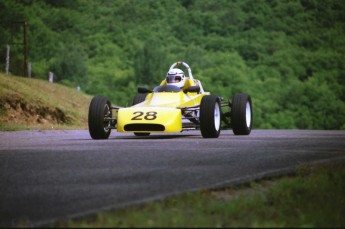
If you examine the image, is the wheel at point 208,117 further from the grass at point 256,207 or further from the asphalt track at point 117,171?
the grass at point 256,207

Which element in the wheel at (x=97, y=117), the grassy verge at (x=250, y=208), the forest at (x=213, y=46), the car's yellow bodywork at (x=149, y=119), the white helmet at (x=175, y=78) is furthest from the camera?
the forest at (x=213, y=46)

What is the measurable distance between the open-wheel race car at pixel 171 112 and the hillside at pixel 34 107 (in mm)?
12516

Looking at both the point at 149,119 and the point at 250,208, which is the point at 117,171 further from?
the point at 149,119

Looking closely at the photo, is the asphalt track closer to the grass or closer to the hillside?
the grass

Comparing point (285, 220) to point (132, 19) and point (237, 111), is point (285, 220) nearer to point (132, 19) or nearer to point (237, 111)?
point (237, 111)

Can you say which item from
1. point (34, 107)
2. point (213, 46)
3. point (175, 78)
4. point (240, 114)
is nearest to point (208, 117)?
point (240, 114)

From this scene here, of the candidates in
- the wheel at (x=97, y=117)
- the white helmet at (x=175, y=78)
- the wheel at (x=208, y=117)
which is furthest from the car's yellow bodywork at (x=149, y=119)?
the white helmet at (x=175, y=78)

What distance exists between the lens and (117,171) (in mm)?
11875

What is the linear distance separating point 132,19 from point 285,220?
527 ft

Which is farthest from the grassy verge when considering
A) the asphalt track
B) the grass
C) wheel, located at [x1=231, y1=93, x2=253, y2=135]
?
wheel, located at [x1=231, y1=93, x2=253, y2=135]

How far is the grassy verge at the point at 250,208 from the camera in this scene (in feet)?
25.2

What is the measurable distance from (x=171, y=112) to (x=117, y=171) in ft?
29.8

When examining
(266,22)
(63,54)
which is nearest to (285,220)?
(63,54)

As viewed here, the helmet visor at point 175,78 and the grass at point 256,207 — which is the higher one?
the helmet visor at point 175,78
